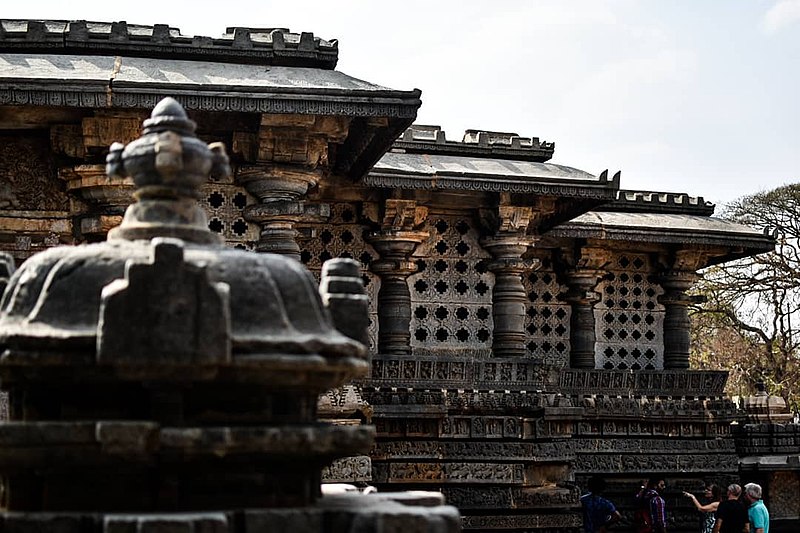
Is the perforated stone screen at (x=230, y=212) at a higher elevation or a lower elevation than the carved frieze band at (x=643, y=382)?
higher

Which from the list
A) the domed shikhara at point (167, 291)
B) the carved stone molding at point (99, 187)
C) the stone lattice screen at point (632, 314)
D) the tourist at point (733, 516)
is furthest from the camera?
the stone lattice screen at point (632, 314)

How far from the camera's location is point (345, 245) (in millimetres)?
13531

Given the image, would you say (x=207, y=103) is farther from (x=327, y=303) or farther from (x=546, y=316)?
(x=546, y=316)

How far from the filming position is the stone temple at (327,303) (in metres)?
3.76

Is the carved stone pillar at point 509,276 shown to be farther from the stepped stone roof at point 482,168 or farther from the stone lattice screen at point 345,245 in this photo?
the stone lattice screen at point 345,245

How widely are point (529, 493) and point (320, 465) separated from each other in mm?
8790

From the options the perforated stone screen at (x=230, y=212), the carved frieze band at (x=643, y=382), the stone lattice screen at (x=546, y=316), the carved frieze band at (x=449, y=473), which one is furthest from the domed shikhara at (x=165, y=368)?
the stone lattice screen at (x=546, y=316)

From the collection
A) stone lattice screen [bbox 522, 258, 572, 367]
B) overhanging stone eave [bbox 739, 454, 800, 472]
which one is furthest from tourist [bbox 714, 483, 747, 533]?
overhanging stone eave [bbox 739, 454, 800, 472]

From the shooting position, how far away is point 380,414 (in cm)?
1193

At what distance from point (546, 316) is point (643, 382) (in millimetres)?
1393

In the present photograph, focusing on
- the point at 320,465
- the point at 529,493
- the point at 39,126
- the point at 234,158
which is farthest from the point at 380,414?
the point at 320,465

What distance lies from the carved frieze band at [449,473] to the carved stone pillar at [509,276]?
1596 millimetres

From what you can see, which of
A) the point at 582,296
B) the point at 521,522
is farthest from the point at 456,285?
the point at 521,522

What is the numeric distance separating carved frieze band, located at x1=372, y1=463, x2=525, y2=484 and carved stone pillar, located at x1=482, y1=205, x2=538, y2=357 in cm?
160
